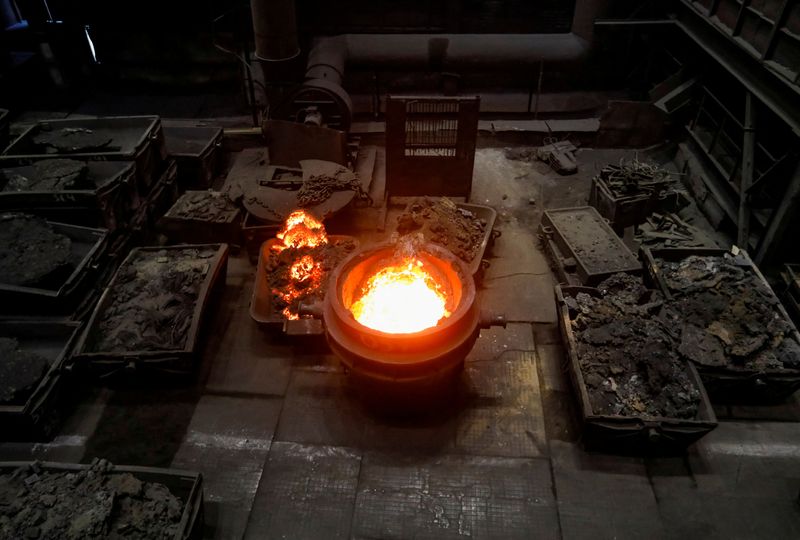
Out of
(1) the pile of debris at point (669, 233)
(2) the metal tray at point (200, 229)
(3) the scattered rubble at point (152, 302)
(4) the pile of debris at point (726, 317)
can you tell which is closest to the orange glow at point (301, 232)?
(2) the metal tray at point (200, 229)

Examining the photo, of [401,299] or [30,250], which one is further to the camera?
[30,250]

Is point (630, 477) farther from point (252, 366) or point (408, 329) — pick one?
point (252, 366)

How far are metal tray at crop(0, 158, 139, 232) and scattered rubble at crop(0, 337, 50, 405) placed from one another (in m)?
1.85

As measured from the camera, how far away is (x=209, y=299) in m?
6.13

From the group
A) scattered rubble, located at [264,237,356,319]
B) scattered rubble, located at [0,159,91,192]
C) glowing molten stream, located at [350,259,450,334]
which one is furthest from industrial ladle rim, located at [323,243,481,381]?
scattered rubble, located at [0,159,91,192]

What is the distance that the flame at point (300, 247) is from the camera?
20.2 ft

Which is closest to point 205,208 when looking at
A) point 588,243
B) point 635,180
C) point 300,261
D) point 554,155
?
point 300,261

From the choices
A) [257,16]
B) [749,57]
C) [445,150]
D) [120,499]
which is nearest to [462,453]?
[120,499]

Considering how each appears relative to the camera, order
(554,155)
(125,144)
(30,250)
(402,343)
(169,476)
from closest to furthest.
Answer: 1. (169,476)
2. (402,343)
3. (30,250)
4. (125,144)
5. (554,155)

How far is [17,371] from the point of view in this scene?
509 cm

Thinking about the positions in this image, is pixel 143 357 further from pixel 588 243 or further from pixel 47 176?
pixel 588 243

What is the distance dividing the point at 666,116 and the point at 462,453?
6.91m

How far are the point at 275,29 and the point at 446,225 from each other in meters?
4.11

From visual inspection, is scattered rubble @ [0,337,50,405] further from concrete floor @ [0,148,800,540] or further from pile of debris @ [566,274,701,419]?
pile of debris @ [566,274,701,419]
